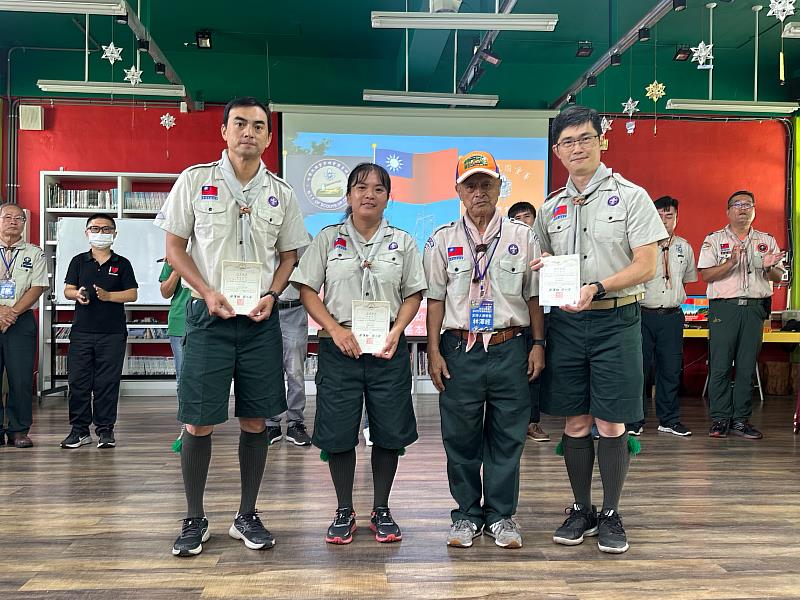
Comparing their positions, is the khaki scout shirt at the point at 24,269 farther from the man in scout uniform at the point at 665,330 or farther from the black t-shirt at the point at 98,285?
the man in scout uniform at the point at 665,330

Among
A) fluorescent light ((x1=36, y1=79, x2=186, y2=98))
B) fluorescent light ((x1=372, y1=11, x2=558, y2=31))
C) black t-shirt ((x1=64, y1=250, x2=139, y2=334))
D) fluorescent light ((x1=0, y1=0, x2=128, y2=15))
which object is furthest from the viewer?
fluorescent light ((x1=36, y1=79, x2=186, y2=98))

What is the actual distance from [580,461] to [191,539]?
156cm

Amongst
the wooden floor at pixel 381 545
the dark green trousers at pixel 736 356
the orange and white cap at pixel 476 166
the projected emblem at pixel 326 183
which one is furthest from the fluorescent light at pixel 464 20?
the wooden floor at pixel 381 545

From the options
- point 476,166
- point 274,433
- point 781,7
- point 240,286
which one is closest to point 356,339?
point 240,286

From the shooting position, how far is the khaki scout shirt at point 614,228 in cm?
258

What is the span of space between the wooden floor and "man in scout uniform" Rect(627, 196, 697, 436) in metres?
0.81

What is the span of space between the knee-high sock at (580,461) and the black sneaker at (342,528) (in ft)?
2.98

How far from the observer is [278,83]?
28.4 ft

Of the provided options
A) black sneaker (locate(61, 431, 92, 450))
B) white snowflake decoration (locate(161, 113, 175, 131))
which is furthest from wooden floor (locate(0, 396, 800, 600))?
white snowflake decoration (locate(161, 113, 175, 131))

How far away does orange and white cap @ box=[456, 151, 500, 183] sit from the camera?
2609mm

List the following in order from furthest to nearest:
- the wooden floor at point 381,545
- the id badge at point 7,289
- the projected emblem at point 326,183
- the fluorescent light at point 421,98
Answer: the projected emblem at point 326,183, the fluorescent light at point 421,98, the id badge at point 7,289, the wooden floor at point 381,545

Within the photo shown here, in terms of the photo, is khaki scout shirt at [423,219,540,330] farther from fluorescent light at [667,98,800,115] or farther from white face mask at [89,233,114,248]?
fluorescent light at [667,98,800,115]

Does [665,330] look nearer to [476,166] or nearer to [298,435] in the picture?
[298,435]

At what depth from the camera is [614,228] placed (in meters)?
2.60
